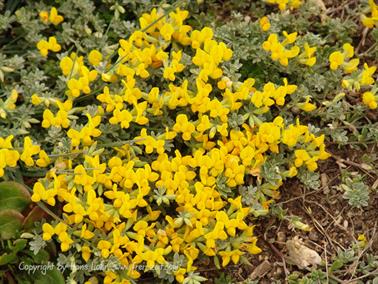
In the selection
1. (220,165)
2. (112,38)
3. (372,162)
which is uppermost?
(112,38)

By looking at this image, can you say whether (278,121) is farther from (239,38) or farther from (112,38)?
(112,38)

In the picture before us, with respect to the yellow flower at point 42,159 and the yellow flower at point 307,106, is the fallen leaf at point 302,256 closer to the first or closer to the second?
the yellow flower at point 307,106

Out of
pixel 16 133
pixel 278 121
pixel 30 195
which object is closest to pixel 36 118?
pixel 16 133

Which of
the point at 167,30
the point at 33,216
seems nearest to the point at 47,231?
the point at 33,216

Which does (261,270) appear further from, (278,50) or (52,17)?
(52,17)

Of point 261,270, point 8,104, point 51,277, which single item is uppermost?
point 8,104

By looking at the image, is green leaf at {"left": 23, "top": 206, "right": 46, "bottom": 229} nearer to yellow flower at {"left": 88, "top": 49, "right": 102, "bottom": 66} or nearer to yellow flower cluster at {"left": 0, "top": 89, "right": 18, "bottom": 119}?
yellow flower cluster at {"left": 0, "top": 89, "right": 18, "bottom": 119}

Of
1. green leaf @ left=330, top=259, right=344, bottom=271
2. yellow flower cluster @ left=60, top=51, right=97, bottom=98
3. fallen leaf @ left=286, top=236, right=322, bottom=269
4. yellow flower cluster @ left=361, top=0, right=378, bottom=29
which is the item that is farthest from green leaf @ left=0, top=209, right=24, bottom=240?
yellow flower cluster @ left=361, top=0, right=378, bottom=29
